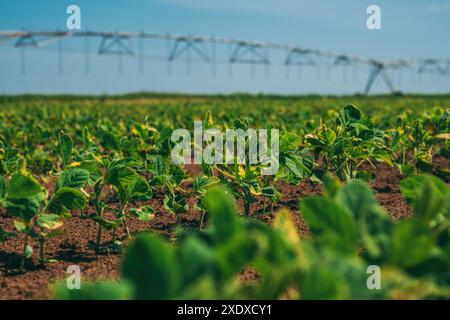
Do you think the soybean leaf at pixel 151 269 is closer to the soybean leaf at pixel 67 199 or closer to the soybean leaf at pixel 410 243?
the soybean leaf at pixel 410 243

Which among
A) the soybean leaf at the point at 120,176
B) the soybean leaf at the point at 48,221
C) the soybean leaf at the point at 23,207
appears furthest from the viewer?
the soybean leaf at the point at 120,176

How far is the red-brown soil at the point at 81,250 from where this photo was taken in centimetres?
235

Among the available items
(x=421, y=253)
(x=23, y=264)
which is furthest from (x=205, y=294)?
(x=23, y=264)

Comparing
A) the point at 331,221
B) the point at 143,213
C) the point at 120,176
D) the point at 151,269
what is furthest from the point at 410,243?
the point at 143,213

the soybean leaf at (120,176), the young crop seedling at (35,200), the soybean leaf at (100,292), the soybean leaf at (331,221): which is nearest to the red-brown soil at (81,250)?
the young crop seedling at (35,200)

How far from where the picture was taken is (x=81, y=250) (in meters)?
3.07

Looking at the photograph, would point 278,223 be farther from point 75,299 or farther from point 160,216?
point 160,216

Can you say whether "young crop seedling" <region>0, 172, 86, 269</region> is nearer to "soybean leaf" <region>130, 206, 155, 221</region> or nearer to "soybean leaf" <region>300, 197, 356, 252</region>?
"soybean leaf" <region>130, 206, 155, 221</region>

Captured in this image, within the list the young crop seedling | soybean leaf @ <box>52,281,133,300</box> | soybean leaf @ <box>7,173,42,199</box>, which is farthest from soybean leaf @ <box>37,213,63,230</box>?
soybean leaf @ <box>52,281,133,300</box>

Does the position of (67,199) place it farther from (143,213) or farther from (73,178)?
(143,213)

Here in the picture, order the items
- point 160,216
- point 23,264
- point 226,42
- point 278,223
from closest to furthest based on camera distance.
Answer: point 278,223 < point 23,264 < point 160,216 < point 226,42
